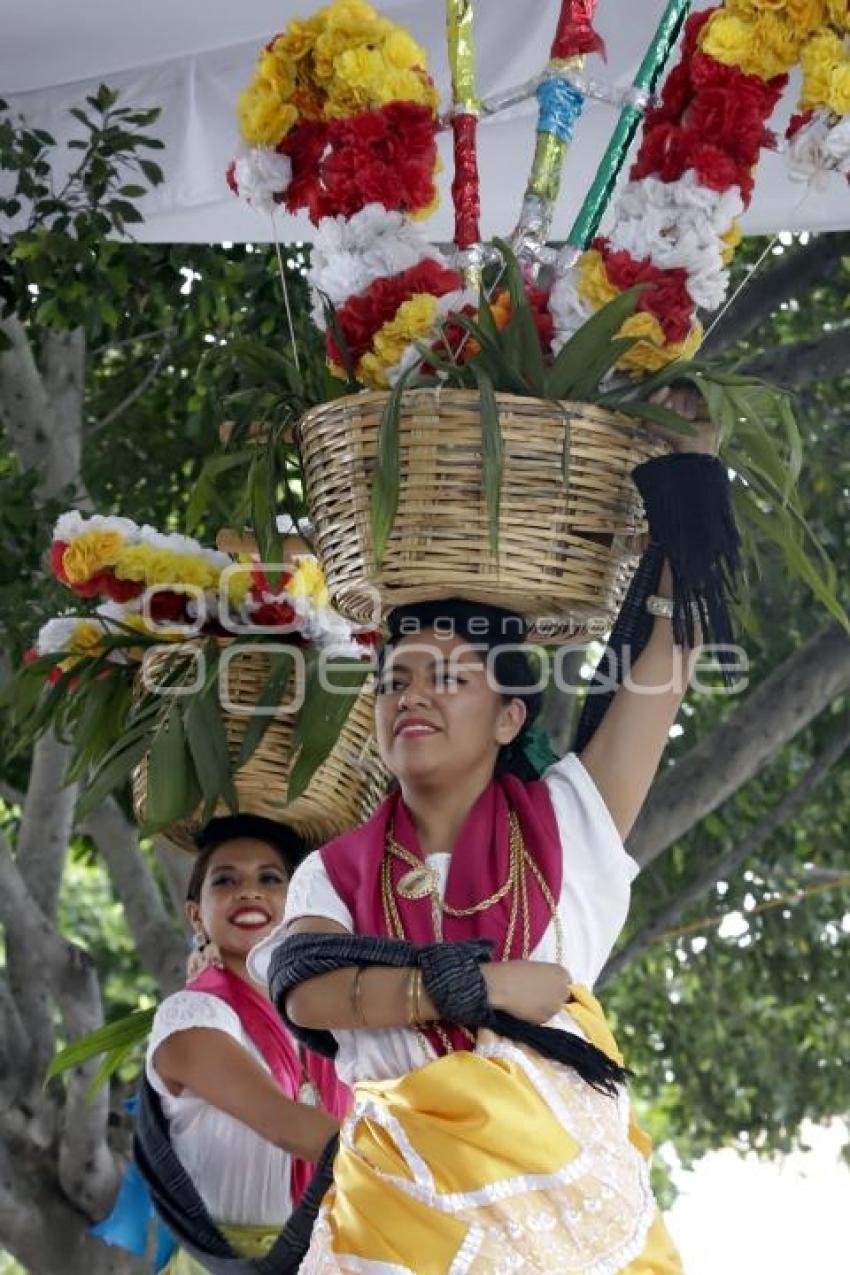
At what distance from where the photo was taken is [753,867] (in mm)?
6164

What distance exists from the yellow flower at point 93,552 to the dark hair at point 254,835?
17.0 inches

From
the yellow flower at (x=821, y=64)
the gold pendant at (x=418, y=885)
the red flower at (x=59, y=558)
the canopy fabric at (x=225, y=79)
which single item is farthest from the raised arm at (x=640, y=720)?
the canopy fabric at (x=225, y=79)

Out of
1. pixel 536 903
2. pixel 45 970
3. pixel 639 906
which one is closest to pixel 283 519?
pixel 536 903

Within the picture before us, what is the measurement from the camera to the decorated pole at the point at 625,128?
3111 millimetres

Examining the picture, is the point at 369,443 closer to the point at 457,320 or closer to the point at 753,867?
the point at 457,320

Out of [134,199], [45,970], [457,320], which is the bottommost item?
[45,970]

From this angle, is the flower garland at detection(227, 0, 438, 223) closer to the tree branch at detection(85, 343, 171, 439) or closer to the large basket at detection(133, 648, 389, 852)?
the large basket at detection(133, 648, 389, 852)

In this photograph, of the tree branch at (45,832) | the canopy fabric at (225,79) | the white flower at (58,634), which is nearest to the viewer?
the white flower at (58,634)

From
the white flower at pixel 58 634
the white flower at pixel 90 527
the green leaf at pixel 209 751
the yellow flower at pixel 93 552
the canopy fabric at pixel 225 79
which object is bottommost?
the green leaf at pixel 209 751

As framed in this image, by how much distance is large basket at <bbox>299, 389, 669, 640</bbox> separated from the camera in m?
2.80

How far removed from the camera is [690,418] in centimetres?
291

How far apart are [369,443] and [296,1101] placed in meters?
1.07

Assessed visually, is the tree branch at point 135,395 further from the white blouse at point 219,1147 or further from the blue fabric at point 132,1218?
the white blouse at point 219,1147

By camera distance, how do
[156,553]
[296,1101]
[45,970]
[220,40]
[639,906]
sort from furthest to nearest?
1. [639,906]
2. [45,970]
3. [220,40]
4. [156,553]
5. [296,1101]
